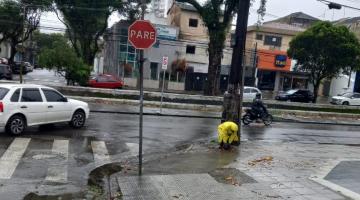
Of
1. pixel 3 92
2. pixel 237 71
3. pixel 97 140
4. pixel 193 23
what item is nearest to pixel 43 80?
pixel 193 23

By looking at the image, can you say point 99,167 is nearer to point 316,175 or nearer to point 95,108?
point 316,175

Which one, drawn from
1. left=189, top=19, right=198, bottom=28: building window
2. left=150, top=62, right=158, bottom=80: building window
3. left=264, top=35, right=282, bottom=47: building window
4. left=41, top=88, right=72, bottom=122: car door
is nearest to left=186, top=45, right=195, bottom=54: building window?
left=189, top=19, right=198, bottom=28: building window

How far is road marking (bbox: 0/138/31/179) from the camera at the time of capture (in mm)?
9283

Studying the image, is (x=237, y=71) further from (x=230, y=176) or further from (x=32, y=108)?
(x=32, y=108)

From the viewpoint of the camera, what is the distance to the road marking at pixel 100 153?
36.4 feet

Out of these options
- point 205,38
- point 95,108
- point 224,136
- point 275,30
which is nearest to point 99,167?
point 224,136

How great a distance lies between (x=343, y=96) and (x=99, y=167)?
128 feet

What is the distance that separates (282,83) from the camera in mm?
61219

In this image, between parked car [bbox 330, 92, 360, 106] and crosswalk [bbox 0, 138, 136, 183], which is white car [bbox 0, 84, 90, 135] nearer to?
crosswalk [bbox 0, 138, 136, 183]

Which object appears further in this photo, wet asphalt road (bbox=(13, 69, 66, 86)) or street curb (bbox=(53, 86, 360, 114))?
wet asphalt road (bbox=(13, 69, 66, 86))

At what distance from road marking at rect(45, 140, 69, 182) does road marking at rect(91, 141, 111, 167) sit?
715 millimetres

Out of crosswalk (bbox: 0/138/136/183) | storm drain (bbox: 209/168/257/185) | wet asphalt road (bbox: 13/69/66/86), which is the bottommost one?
wet asphalt road (bbox: 13/69/66/86)

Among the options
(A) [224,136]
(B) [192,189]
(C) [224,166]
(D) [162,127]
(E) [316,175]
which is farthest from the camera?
(D) [162,127]

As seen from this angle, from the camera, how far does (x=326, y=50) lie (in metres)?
39.6
